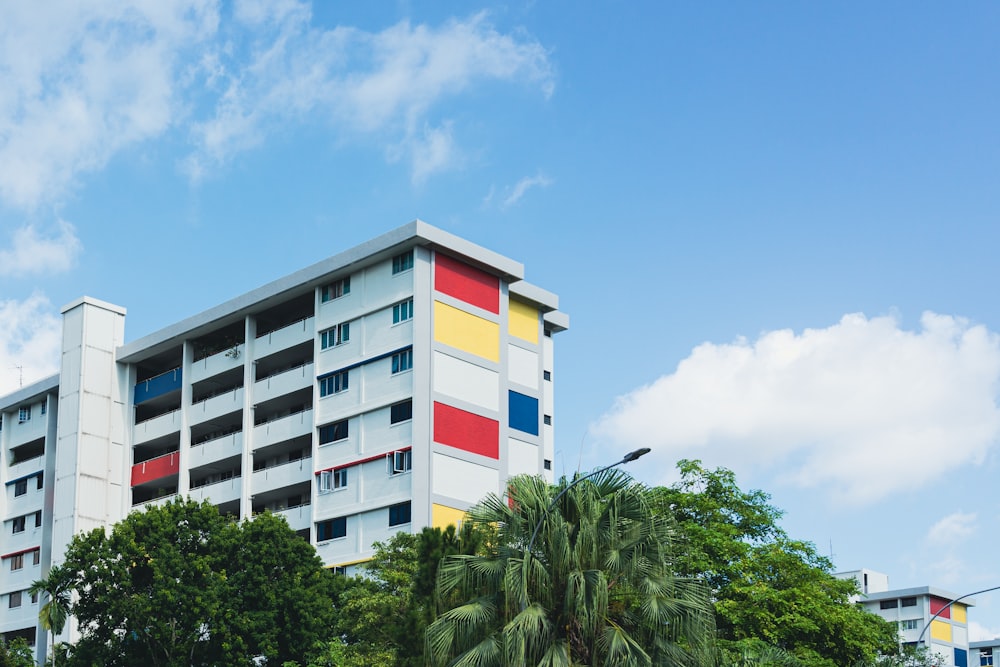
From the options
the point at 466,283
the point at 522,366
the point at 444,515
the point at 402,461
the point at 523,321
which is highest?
the point at 523,321

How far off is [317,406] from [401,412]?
578 cm

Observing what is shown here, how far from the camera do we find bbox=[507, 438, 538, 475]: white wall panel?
210ft

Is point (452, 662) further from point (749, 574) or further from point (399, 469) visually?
point (399, 469)

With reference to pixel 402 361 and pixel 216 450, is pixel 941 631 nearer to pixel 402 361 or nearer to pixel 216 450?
pixel 216 450

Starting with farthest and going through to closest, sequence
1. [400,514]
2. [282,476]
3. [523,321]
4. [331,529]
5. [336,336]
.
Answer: [523,321]
[282,476]
[336,336]
[331,529]
[400,514]

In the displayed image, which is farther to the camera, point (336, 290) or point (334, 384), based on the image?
point (336, 290)

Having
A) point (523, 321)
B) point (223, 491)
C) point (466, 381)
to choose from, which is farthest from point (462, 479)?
point (223, 491)

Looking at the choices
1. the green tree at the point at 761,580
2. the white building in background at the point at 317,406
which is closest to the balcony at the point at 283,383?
the white building in background at the point at 317,406

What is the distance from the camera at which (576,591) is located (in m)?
27.5

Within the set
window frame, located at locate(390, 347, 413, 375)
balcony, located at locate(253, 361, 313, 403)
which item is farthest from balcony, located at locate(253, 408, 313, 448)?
window frame, located at locate(390, 347, 413, 375)

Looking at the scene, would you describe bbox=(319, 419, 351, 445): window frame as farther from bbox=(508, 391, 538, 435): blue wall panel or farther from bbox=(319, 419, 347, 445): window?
bbox=(508, 391, 538, 435): blue wall panel

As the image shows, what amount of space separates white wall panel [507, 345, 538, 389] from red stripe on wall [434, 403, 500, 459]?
16.8 feet

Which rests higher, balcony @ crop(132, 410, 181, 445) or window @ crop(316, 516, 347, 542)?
balcony @ crop(132, 410, 181, 445)

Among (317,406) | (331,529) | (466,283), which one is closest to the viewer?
(331,529)
